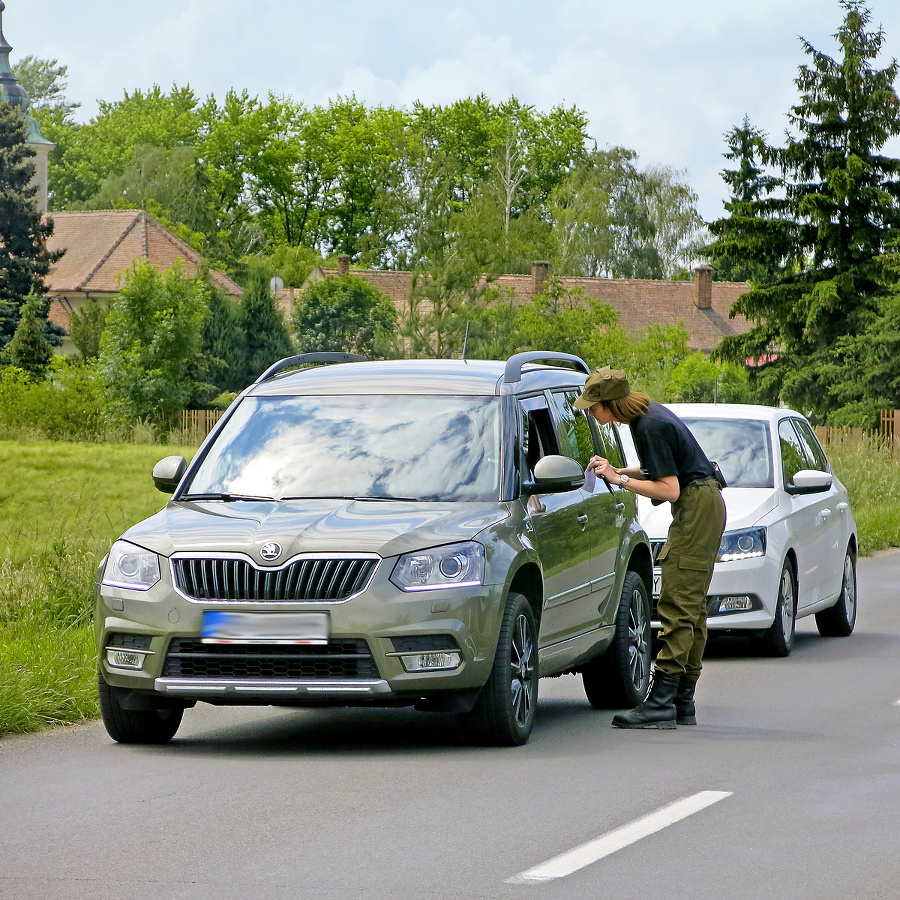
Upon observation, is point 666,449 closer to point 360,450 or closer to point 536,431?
point 536,431

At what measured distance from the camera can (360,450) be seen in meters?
8.86

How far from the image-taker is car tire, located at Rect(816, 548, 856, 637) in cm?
1409

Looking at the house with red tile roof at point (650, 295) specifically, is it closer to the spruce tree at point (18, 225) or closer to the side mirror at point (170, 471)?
the spruce tree at point (18, 225)

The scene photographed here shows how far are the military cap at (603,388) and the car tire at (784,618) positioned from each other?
4.24m

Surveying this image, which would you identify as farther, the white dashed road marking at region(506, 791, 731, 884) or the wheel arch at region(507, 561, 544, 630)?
the wheel arch at region(507, 561, 544, 630)

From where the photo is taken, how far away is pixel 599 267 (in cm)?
9500

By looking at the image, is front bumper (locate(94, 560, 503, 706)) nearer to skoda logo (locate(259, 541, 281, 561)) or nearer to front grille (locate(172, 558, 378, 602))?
front grille (locate(172, 558, 378, 602))

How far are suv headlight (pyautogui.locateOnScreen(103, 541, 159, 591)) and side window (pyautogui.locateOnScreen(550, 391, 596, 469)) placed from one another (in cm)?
252

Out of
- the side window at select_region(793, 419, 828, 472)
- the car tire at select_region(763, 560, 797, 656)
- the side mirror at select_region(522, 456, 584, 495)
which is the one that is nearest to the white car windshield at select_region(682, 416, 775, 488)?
the side window at select_region(793, 419, 828, 472)

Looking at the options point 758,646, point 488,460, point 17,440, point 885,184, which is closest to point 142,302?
point 17,440

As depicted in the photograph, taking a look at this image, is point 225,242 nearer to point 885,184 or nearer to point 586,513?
point 885,184

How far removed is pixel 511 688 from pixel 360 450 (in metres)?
1.45

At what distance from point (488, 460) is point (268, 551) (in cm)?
144

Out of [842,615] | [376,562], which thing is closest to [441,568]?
[376,562]
